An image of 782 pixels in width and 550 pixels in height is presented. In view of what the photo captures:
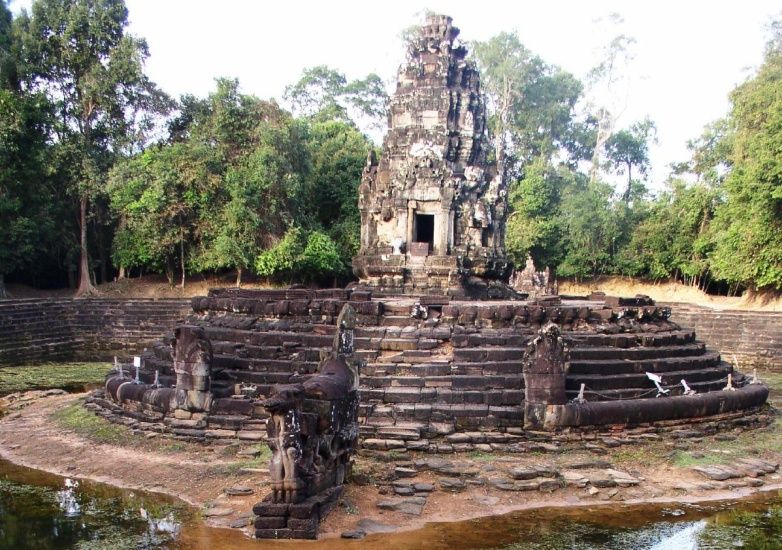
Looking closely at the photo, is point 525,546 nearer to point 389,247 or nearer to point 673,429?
point 673,429

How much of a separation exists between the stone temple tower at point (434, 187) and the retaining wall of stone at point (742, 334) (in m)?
10.4

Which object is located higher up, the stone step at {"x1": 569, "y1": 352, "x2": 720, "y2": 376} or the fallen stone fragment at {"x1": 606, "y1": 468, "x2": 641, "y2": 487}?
the stone step at {"x1": 569, "y1": 352, "x2": 720, "y2": 376}

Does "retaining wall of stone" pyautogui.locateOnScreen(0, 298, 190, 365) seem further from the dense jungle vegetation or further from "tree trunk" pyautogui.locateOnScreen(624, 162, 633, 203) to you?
"tree trunk" pyautogui.locateOnScreen(624, 162, 633, 203)

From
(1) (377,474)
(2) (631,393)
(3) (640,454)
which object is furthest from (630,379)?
(1) (377,474)

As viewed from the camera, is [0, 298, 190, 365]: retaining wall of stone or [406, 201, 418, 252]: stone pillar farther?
[0, 298, 190, 365]: retaining wall of stone

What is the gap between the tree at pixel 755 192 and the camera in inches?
1026

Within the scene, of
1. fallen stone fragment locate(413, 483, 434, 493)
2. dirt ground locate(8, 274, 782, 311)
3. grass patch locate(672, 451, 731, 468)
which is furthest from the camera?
dirt ground locate(8, 274, 782, 311)

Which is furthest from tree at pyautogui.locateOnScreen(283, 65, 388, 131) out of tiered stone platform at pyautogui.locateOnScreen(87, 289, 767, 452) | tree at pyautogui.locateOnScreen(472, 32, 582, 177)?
tiered stone platform at pyautogui.locateOnScreen(87, 289, 767, 452)

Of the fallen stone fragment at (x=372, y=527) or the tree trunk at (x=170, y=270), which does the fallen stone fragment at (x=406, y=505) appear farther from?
the tree trunk at (x=170, y=270)

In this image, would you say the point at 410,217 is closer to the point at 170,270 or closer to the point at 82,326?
the point at 82,326

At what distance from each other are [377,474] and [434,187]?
11361 millimetres

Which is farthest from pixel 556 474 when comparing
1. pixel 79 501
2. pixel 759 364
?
pixel 759 364

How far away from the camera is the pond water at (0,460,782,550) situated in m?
6.97

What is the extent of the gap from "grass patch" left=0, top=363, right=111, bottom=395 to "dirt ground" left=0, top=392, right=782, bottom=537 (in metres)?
5.75
